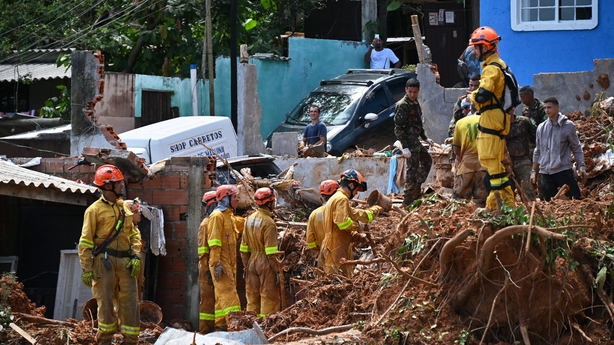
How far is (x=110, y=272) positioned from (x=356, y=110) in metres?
7.71

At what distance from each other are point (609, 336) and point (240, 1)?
50.7 feet

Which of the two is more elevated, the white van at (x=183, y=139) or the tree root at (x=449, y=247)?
the white van at (x=183, y=139)

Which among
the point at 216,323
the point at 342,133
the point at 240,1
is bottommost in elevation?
the point at 216,323

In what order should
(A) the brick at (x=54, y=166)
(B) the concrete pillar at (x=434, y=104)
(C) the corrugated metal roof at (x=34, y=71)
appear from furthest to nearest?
(C) the corrugated metal roof at (x=34, y=71), (B) the concrete pillar at (x=434, y=104), (A) the brick at (x=54, y=166)

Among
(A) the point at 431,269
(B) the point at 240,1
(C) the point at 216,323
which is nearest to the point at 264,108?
(B) the point at 240,1

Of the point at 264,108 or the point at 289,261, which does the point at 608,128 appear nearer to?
the point at 289,261

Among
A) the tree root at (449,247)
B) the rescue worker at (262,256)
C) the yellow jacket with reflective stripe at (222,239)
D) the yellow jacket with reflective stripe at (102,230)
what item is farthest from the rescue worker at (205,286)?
the tree root at (449,247)

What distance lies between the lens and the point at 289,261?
12.4 meters

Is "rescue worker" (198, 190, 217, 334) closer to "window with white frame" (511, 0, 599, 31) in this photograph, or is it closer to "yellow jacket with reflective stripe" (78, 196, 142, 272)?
"yellow jacket with reflective stripe" (78, 196, 142, 272)

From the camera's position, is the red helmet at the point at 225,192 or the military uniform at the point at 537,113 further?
the military uniform at the point at 537,113

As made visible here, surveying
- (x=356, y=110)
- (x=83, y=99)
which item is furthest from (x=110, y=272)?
(x=356, y=110)

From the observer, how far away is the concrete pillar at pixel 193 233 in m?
12.7

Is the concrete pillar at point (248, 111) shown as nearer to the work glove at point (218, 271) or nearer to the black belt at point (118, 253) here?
the work glove at point (218, 271)

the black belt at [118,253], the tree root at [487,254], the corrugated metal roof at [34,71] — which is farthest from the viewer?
the corrugated metal roof at [34,71]
